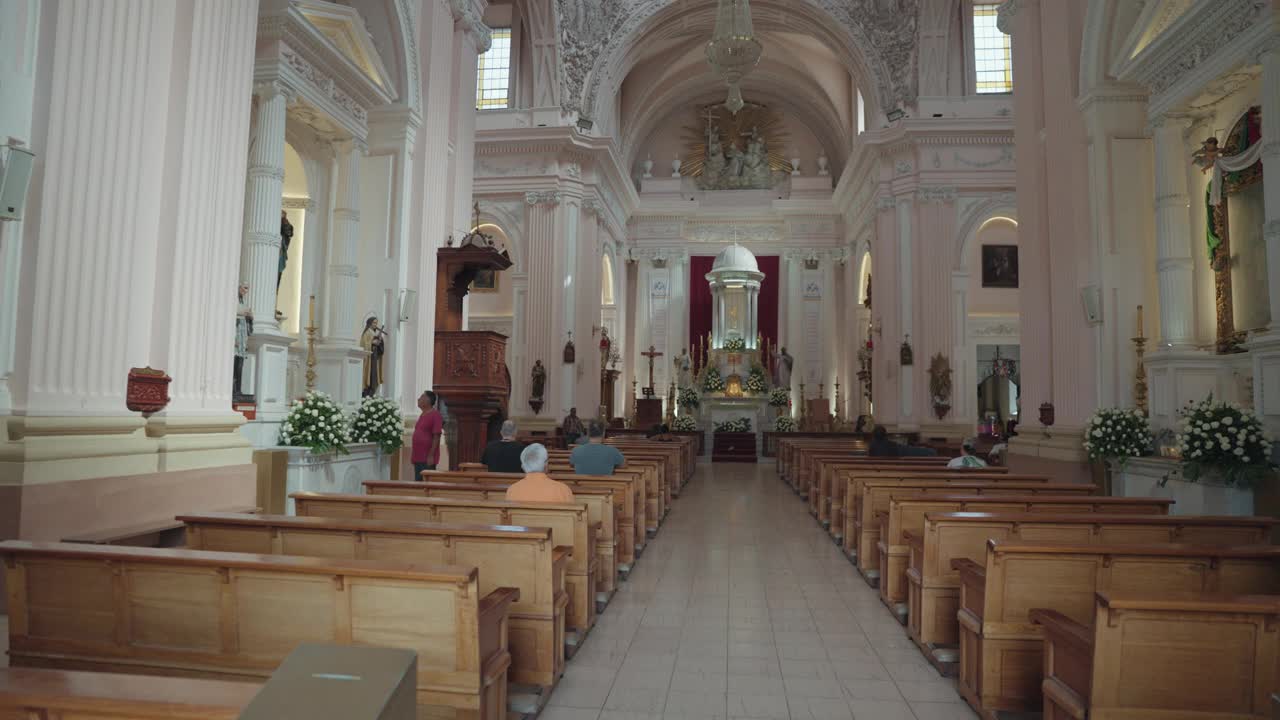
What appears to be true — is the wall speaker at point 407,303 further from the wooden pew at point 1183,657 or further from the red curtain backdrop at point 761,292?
the red curtain backdrop at point 761,292

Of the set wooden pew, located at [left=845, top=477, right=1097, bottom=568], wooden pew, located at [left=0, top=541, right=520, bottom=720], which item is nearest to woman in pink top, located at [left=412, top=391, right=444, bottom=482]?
→ wooden pew, located at [left=845, top=477, right=1097, bottom=568]

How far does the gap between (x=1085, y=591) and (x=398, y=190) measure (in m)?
9.16

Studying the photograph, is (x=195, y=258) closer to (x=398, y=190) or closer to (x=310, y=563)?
(x=310, y=563)

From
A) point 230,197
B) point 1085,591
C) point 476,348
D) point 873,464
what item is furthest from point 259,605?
point 476,348

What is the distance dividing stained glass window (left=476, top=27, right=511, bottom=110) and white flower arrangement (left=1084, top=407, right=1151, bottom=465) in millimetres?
16366

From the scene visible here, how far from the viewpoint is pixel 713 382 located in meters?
24.5

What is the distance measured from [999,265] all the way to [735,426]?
27.0ft

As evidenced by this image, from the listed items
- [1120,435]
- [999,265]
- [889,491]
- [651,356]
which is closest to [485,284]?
[651,356]

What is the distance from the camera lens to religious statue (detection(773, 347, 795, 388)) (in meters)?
25.9

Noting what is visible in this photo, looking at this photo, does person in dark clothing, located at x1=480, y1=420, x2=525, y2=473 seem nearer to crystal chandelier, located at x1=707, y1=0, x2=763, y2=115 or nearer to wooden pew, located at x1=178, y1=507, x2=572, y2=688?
wooden pew, located at x1=178, y1=507, x2=572, y2=688

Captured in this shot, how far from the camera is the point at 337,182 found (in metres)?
10.3

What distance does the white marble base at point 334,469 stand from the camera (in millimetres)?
7137

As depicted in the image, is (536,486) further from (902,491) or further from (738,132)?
(738,132)

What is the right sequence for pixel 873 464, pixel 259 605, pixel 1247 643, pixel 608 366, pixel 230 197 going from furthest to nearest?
1. pixel 608 366
2. pixel 873 464
3. pixel 230 197
4. pixel 259 605
5. pixel 1247 643
